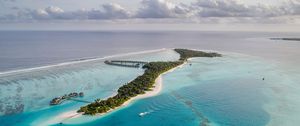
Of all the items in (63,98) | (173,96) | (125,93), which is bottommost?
(173,96)

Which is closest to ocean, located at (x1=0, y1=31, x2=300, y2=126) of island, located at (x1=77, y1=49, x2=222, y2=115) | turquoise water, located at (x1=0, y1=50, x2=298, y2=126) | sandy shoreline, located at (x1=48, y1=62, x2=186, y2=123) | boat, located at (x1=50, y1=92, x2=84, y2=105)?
turquoise water, located at (x1=0, y1=50, x2=298, y2=126)

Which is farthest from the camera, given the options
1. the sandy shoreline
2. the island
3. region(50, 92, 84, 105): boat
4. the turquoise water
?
region(50, 92, 84, 105): boat

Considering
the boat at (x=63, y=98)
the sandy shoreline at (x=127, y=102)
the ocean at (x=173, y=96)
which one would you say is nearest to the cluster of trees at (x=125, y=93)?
the sandy shoreline at (x=127, y=102)

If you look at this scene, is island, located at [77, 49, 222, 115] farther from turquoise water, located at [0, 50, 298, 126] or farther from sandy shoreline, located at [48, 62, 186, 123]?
turquoise water, located at [0, 50, 298, 126]

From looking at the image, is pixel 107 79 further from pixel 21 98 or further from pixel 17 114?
pixel 17 114

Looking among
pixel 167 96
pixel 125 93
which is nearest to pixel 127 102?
pixel 125 93

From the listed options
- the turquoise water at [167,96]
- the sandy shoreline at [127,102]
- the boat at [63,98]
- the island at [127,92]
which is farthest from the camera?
the boat at [63,98]

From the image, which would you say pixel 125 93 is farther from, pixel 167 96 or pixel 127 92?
pixel 167 96

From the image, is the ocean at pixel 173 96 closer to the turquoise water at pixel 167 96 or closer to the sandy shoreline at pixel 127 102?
the turquoise water at pixel 167 96

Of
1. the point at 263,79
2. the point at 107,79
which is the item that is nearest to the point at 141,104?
the point at 107,79
